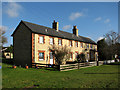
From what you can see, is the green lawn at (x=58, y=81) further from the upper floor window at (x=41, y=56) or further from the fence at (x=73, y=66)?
the upper floor window at (x=41, y=56)

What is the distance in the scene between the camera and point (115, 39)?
3912 centimetres

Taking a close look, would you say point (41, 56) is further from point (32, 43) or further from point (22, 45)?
point (22, 45)

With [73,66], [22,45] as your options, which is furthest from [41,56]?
[73,66]

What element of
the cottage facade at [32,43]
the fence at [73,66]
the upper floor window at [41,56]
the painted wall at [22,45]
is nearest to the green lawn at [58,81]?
the fence at [73,66]

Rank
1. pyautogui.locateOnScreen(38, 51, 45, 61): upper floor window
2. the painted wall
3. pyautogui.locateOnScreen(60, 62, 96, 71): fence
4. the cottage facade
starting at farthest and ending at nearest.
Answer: pyautogui.locateOnScreen(38, 51, 45, 61): upper floor window → the painted wall → the cottage facade → pyautogui.locateOnScreen(60, 62, 96, 71): fence

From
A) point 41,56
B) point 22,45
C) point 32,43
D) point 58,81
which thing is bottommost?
point 58,81

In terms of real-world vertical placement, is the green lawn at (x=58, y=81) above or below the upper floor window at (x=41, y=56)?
below

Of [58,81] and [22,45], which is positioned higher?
[22,45]

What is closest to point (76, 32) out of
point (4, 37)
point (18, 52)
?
point (18, 52)

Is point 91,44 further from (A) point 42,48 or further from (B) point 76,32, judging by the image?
(A) point 42,48

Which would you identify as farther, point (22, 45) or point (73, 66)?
point (22, 45)

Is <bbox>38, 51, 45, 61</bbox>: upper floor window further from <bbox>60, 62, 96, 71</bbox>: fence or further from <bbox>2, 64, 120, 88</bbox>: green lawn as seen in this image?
<bbox>2, 64, 120, 88</bbox>: green lawn

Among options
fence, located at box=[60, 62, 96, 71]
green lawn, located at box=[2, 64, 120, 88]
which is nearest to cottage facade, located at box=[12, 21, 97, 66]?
fence, located at box=[60, 62, 96, 71]

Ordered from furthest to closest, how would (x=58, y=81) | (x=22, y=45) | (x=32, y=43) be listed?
(x=22, y=45)
(x=32, y=43)
(x=58, y=81)
